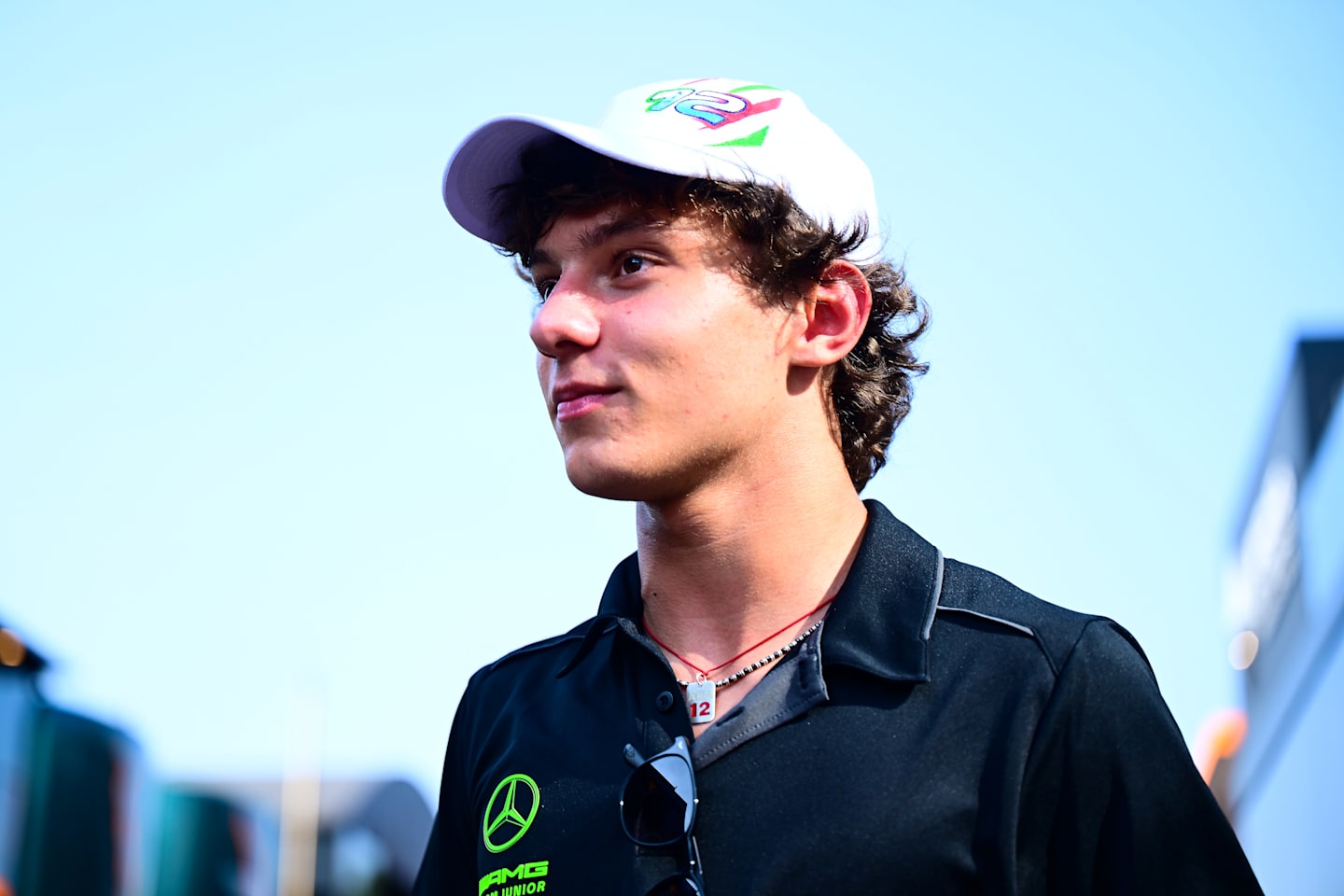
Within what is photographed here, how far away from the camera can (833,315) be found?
9.65 ft

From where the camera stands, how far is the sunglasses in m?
2.30

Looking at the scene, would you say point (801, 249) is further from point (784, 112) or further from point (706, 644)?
point (706, 644)

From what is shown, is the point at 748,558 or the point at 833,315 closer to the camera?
the point at 748,558

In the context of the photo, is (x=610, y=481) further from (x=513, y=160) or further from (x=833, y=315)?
(x=513, y=160)

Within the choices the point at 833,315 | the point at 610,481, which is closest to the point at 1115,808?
the point at 610,481

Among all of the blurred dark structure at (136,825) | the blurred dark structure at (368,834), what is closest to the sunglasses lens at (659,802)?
the blurred dark structure at (136,825)

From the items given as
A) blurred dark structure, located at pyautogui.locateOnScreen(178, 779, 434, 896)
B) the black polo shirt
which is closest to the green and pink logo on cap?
the black polo shirt

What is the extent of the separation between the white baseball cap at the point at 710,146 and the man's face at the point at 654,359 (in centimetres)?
13

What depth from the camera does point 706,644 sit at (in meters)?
2.69

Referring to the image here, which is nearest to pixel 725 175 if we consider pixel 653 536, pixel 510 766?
pixel 653 536

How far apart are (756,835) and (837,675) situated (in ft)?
0.97

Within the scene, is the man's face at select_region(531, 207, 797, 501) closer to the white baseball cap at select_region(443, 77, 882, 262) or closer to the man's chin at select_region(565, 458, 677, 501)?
the man's chin at select_region(565, 458, 677, 501)

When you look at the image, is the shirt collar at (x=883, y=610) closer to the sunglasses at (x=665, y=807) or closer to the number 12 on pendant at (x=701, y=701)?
the number 12 on pendant at (x=701, y=701)

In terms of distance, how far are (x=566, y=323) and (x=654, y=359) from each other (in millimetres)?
171
